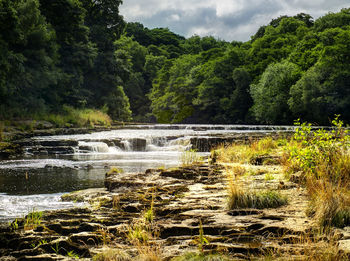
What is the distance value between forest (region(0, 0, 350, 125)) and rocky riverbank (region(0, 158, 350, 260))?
1854 cm

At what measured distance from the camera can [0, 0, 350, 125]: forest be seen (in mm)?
26188

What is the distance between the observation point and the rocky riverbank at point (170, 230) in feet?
12.4

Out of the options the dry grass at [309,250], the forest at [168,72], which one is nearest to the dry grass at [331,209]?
the dry grass at [309,250]

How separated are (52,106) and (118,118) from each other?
13962mm

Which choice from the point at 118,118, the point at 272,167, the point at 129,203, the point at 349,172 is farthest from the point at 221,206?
the point at 118,118

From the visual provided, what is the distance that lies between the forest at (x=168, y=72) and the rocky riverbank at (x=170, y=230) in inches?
730

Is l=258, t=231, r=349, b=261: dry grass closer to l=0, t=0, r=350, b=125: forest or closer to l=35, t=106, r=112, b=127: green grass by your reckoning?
l=0, t=0, r=350, b=125: forest

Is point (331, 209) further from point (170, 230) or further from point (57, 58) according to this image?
point (57, 58)

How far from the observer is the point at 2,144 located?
16969 mm

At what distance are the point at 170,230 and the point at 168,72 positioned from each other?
211ft

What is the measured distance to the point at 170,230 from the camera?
15.0 feet

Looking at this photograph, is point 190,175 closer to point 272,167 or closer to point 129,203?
point 272,167

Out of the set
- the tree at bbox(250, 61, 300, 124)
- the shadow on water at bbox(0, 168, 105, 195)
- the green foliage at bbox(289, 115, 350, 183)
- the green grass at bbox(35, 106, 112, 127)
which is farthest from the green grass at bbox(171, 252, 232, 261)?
the tree at bbox(250, 61, 300, 124)

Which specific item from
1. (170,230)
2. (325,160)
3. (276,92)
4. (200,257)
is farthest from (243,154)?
(276,92)
